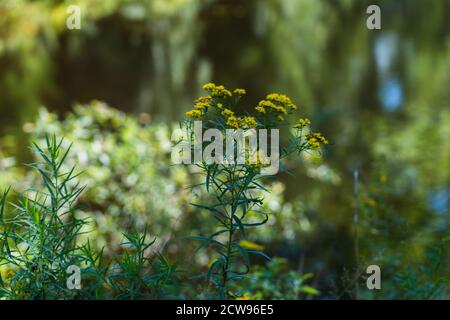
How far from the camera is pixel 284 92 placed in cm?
992

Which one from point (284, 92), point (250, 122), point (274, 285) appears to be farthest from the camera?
point (284, 92)

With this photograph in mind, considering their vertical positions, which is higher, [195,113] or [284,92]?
[284,92]

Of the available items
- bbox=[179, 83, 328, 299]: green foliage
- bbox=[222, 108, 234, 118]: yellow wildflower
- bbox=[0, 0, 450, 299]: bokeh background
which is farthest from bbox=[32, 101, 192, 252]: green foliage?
bbox=[222, 108, 234, 118]: yellow wildflower

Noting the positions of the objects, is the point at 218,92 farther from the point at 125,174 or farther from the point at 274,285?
the point at 125,174

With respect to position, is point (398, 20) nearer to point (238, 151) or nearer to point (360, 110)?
point (360, 110)

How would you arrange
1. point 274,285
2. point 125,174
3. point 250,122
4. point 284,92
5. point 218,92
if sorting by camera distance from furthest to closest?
point 284,92 → point 125,174 → point 274,285 → point 218,92 → point 250,122

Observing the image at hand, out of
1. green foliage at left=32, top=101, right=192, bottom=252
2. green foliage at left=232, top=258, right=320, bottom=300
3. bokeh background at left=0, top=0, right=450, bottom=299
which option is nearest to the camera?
green foliage at left=232, top=258, right=320, bottom=300

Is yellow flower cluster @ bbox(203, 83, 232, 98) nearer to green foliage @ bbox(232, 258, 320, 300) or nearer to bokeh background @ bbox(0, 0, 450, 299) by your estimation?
bokeh background @ bbox(0, 0, 450, 299)

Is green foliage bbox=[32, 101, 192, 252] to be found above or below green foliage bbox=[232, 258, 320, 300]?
above

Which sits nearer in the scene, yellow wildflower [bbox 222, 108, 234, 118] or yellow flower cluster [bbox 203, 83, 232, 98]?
yellow wildflower [bbox 222, 108, 234, 118]

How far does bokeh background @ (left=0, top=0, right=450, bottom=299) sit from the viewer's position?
4.51 metres

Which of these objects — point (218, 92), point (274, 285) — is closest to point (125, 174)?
point (274, 285)

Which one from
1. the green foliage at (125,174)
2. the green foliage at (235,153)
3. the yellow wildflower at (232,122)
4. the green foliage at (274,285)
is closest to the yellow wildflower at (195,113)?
the green foliage at (235,153)

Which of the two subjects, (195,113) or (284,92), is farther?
(284,92)
